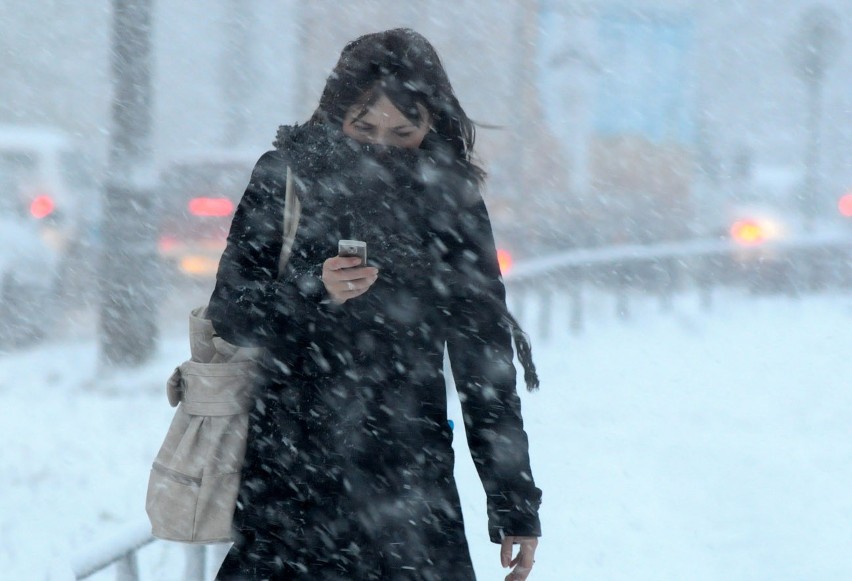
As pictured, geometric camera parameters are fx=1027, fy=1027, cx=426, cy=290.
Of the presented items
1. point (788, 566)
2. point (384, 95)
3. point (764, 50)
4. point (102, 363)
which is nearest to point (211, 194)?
point (102, 363)

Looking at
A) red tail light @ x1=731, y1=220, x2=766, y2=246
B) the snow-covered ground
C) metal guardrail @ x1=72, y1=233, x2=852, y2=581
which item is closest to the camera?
metal guardrail @ x1=72, y1=233, x2=852, y2=581

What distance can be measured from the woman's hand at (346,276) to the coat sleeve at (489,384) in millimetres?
279

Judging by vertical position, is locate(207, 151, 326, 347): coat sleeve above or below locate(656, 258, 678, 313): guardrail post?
above

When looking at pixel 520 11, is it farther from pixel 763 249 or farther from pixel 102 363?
pixel 102 363

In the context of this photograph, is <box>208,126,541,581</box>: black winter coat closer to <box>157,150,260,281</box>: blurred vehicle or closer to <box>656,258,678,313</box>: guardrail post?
<box>157,150,260,281</box>: blurred vehicle

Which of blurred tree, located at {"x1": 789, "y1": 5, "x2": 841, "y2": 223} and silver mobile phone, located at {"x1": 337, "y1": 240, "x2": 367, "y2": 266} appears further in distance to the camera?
blurred tree, located at {"x1": 789, "y1": 5, "x2": 841, "y2": 223}

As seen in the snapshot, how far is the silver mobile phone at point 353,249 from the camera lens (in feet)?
6.68

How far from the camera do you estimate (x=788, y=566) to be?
14.6 feet

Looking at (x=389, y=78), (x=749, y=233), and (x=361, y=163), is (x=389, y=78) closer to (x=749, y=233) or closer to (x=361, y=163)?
(x=361, y=163)

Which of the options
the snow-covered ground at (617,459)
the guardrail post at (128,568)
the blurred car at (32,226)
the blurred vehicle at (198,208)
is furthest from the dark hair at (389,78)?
the blurred car at (32,226)

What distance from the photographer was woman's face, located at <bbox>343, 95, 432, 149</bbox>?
224 centimetres

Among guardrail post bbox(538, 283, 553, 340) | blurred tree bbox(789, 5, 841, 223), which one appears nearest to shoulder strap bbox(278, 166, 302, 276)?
guardrail post bbox(538, 283, 553, 340)

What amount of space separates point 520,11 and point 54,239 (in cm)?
1227

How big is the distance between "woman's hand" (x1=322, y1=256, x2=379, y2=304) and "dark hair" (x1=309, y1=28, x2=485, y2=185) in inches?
14.7
